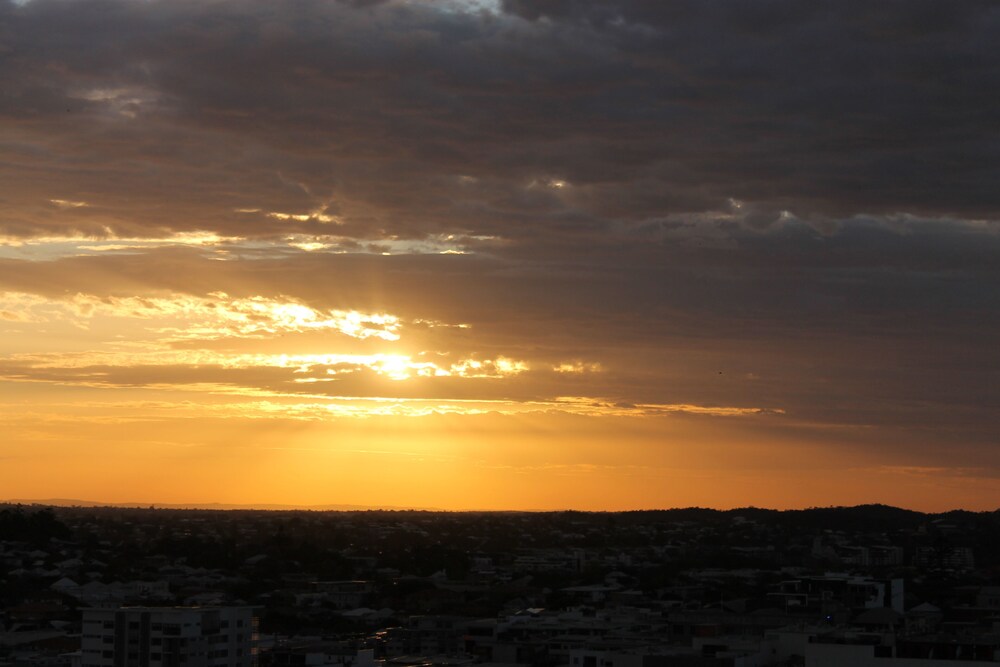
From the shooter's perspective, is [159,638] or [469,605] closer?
[159,638]

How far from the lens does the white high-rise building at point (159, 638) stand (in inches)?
2677

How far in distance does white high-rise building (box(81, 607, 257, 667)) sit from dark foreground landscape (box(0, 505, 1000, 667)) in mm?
91

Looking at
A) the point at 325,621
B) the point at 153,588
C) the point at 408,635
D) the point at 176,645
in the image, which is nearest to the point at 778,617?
the point at 408,635

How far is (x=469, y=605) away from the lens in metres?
116

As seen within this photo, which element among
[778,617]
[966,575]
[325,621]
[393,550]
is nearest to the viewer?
[778,617]

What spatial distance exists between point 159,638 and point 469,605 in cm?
Answer: 5002

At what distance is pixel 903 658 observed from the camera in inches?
2194

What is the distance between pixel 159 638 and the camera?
6794 centimetres

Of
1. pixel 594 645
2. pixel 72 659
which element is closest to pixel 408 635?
pixel 594 645

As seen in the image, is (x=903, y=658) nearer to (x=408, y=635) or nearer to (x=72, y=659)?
(x=72, y=659)

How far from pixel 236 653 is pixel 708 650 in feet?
73.2

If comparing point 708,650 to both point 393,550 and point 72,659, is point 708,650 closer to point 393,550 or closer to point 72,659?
point 72,659

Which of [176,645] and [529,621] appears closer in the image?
[176,645]

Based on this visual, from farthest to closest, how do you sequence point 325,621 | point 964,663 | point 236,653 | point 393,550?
point 393,550
point 325,621
point 236,653
point 964,663
